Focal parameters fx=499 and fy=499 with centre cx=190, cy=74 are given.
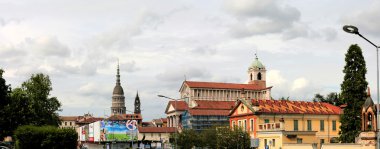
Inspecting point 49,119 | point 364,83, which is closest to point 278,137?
point 364,83

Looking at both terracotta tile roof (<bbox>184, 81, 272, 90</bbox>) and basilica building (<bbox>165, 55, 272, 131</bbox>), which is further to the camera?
terracotta tile roof (<bbox>184, 81, 272, 90</bbox>)

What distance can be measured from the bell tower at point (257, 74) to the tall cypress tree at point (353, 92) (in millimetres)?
114348

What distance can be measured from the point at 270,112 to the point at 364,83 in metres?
21.1

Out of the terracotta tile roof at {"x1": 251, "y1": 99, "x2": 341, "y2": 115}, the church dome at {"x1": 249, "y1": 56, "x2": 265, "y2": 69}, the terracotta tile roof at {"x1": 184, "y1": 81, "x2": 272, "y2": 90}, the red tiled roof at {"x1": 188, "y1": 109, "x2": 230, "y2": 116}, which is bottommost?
the red tiled roof at {"x1": 188, "y1": 109, "x2": 230, "y2": 116}

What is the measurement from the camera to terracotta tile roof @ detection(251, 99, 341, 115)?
249ft

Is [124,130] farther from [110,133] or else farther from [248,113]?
[248,113]

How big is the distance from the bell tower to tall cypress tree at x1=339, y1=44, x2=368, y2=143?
114348mm

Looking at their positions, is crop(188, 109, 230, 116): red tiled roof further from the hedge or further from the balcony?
the hedge

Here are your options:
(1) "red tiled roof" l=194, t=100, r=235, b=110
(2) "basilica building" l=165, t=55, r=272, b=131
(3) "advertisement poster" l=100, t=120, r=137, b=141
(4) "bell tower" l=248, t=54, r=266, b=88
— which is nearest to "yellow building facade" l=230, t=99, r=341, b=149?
(3) "advertisement poster" l=100, t=120, r=137, b=141

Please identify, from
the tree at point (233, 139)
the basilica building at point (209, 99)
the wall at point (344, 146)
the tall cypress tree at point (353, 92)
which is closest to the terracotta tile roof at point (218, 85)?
the basilica building at point (209, 99)

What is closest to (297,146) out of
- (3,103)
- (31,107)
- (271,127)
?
(271,127)

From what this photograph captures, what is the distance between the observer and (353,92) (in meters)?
56.1

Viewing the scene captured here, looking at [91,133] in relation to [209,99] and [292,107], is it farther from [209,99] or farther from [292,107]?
[209,99]

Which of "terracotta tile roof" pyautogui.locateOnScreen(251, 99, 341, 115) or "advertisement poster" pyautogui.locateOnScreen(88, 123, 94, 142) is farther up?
"terracotta tile roof" pyautogui.locateOnScreen(251, 99, 341, 115)
